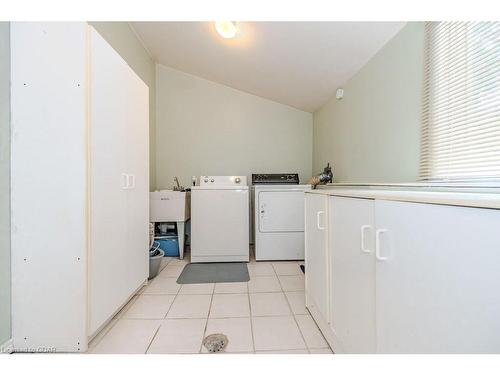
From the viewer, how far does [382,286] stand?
2.48ft

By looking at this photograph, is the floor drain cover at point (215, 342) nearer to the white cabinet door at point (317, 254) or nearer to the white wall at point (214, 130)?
the white cabinet door at point (317, 254)

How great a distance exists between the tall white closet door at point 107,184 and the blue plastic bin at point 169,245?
1225 millimetres

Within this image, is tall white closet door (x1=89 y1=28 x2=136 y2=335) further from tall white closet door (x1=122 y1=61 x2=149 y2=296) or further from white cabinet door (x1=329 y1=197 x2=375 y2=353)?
white cabinet door (x1=329 y1=197 x2=375 y2=353)

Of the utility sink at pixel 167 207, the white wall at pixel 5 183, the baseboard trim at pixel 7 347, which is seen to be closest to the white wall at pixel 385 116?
the utility sink at pixel 167 207

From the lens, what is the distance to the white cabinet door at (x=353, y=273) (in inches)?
33.0

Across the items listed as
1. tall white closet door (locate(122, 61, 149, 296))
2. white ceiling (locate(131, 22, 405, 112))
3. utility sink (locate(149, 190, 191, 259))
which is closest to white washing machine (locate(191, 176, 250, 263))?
utility sink (locate(149, 190, 191, 259))

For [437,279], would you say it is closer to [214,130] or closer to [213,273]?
[213,273]

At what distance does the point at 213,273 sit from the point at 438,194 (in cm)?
206

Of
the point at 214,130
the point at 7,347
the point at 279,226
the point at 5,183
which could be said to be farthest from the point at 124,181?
the point at 214,130

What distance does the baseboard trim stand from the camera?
1080 mm

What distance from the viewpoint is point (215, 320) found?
1.46 m
